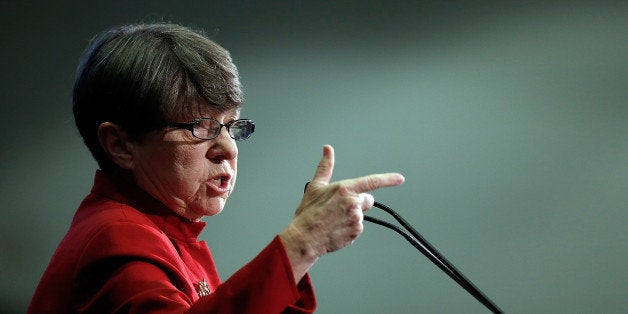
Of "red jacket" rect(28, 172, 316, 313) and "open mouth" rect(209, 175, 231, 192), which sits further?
"open mouth" rect(209, 175, 231, 192)

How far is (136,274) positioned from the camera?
67cm

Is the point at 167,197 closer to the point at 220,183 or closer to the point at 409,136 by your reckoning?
the point at 220,183

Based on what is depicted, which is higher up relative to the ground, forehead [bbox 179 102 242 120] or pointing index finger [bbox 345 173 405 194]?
forehead [bbox 179 102 242 120]

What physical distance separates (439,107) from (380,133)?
241 millimetres

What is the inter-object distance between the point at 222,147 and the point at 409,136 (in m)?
1.38

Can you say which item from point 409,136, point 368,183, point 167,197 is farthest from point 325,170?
point 409,136

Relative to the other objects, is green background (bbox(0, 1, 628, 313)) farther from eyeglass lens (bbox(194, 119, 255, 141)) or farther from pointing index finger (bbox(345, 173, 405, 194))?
pointing index finger (bbox(345, 173, 405, 194))

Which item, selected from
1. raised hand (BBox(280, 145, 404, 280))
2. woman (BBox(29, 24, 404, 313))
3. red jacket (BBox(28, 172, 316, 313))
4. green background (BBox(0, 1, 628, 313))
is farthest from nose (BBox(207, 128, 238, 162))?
green background (BBox(0, 1, 628, 313))

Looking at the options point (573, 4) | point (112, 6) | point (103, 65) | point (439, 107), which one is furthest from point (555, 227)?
point (112, 6)

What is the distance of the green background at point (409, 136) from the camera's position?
2049 millimetres

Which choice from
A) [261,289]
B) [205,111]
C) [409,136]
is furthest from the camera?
[409,136]

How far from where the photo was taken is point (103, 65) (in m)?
0.84

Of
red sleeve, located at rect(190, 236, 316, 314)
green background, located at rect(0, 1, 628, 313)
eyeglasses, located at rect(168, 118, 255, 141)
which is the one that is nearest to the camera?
red sleeve, located at rect(190, 236, 316, 314)

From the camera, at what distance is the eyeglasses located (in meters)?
0.83
